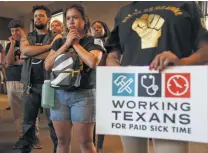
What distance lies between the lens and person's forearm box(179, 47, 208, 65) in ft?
3.75

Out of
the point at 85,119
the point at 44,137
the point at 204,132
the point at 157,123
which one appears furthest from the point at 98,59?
the point at 44,137

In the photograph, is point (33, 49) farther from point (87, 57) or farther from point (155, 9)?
point (155, 9)

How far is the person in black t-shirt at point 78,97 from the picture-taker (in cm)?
180

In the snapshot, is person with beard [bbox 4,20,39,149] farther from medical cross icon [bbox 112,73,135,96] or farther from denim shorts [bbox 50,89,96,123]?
medical cross icon [bbox 112,73,135,96]

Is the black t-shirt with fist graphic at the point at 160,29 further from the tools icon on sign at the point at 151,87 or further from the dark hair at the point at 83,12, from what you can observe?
the dark hair at the point at 83,12

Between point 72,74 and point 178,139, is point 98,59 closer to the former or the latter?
point 72,74

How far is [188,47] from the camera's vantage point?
48.0 inches

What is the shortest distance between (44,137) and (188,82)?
2987 mm

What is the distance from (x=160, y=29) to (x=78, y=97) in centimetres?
78

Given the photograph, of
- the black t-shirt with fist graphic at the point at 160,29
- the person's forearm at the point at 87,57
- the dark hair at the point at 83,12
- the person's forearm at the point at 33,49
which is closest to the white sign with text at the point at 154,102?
the black t-shirt with fist graphic at the point at 160,29

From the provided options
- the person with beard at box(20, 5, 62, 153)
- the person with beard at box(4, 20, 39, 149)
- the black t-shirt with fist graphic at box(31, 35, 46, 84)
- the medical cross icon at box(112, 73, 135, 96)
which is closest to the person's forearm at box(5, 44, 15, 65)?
the person with beard at box(4, 20, 39, 149)

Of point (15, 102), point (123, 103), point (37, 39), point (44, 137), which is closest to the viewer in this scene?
point (123, 103)

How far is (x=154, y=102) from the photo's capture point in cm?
112

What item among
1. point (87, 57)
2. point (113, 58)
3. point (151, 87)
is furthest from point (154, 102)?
point (87, 57)
